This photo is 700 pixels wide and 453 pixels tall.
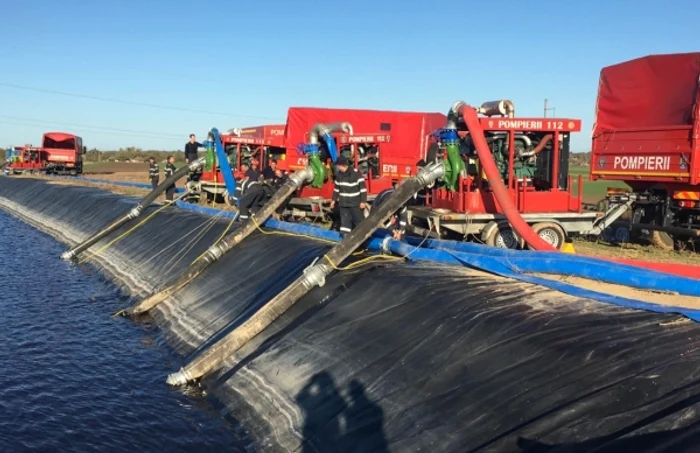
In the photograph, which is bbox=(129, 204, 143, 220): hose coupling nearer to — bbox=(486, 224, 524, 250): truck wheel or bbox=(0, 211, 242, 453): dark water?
bbox=(0, 211, 242, 453): dark water

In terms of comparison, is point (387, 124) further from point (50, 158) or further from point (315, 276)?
point (50, 158)

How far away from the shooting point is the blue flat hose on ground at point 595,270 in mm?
6109

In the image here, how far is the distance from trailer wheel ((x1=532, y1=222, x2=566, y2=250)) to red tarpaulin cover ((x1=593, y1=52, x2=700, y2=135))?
397 centimetres

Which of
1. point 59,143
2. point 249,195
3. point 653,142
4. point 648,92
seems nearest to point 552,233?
point 653,142

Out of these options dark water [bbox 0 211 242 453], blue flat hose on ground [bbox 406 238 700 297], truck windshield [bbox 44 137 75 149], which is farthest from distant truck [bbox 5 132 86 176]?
blue flat hose on ground [bbox 406 238 700 297]

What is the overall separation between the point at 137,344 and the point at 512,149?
7.19 metres

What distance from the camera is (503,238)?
11555 mm

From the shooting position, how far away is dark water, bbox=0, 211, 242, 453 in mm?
6559

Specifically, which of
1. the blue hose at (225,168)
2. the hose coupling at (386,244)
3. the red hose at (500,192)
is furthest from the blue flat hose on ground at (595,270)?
the blue hose at (225,168)

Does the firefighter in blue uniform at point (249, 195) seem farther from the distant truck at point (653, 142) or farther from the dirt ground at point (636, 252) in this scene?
the distant truck at point (653, 142)

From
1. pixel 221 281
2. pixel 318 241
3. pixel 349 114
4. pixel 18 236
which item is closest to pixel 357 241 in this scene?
pixel 318 241

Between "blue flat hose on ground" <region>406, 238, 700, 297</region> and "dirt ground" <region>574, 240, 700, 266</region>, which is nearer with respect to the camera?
"blue flat hose on ground" <region>406, 238, 700, 297</region>

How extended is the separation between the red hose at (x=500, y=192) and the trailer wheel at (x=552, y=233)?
2.17m

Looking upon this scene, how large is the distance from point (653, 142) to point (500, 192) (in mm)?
6085
